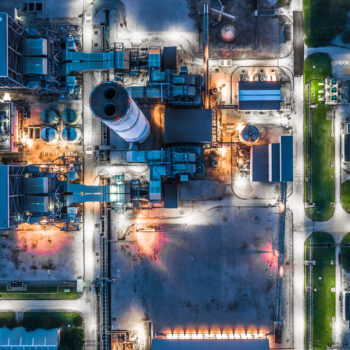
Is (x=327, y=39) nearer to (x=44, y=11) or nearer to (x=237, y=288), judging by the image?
(x=237, y=288)

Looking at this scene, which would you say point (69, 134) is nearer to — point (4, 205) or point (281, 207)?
point (4, 205)

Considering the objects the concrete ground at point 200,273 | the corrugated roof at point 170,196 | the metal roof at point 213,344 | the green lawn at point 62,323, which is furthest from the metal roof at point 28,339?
the corrugated roof at point 170,196

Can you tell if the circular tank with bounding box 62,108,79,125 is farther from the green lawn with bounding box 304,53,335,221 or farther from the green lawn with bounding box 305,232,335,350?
the green lawn with bounding box 305,232,335,350

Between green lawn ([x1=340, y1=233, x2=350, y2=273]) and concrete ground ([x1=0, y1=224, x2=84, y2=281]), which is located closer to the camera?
green lawn ([x1=340, y1=233, x2=350, y2=273])

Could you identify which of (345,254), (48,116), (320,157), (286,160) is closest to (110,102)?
(48,116)

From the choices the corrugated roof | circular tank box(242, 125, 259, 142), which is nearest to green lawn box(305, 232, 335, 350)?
circular tank box(242, 125, 259, 142)

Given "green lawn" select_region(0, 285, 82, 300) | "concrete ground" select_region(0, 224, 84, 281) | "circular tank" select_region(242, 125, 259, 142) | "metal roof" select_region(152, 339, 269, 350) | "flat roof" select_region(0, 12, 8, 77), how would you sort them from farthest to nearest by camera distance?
"concrete ground" select_region(0, 224, 84, 281) < "green lawn" select_region(0, 285, 82, 300) < "circular tank" select_region(242, 125, 259, 142) < "metal roof" select_region(152, 339, 269, 350) < "flat roof" select_region(0, 12, 8, 77)

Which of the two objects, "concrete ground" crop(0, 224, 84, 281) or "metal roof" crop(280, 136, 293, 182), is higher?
"metal roof" crop(280, 136, 293, 182)

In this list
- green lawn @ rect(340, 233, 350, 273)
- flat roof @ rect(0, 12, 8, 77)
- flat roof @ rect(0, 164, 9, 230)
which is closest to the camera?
flat roof @ rect(0, 12, 8, 77)

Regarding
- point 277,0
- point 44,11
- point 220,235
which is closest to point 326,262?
point 220,235
